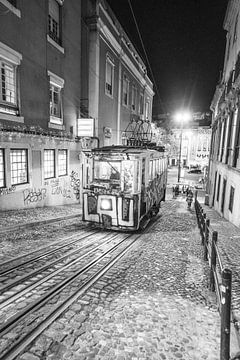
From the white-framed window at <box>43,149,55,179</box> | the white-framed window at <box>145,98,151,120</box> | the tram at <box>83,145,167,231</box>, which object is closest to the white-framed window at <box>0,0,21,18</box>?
the white-framed window at <box>43,149,55,179</box>

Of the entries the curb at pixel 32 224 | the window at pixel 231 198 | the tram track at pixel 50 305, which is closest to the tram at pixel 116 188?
the curb at pixel 32 224

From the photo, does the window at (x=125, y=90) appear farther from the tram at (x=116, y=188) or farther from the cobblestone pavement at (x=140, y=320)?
the cobblestone pavement at (x=140, y=320)

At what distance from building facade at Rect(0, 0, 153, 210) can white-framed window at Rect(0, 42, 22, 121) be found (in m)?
0.04

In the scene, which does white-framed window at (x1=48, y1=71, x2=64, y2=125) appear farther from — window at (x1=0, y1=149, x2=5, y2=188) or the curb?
the curb

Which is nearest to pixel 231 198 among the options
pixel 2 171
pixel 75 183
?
pixel 75 183

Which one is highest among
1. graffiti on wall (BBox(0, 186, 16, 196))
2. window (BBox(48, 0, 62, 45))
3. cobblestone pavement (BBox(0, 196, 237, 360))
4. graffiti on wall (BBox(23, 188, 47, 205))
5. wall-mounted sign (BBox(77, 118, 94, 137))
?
window (BBox(48, 0, 62, 45))

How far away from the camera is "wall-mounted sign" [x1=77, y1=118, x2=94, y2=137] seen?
15930 millimetres

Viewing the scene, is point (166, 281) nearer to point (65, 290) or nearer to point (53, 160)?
point (65, 290)

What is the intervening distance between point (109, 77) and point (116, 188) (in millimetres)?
14275

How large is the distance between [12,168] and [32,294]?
7.16 m

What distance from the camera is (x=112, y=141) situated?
22.0 m

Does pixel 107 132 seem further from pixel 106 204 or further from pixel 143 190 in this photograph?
pixel 106 204

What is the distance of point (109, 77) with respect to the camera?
2005cm

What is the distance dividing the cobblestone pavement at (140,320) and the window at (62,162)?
9.62 m
